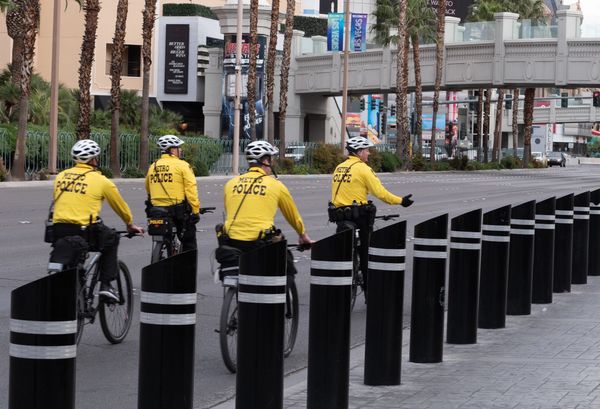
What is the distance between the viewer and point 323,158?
60094 mm

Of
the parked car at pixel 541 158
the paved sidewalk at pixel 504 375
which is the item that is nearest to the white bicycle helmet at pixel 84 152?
the paved sidewalk at pixel 504 375

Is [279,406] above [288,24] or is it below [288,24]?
A: below

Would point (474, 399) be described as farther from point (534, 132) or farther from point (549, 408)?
point (534, 132)

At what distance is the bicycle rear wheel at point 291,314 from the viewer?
31.5 feet

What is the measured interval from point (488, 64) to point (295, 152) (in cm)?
1246

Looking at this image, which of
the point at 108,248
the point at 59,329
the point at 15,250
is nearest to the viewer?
the point at 59,329

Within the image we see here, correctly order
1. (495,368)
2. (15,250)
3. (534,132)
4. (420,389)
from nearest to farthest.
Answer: (420,389), (495,368), (15,250), (534,132)

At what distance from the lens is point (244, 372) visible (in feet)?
21.6

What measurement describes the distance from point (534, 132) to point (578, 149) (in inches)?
2143

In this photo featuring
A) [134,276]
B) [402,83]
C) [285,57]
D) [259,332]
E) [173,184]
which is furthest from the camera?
[402,83]

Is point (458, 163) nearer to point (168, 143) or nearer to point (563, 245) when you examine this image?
point (563, 245)

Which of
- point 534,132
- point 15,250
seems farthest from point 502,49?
point 534,132

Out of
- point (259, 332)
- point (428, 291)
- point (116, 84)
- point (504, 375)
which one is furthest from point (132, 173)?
point (259, 332)

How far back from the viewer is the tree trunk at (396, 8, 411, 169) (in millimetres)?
66375
